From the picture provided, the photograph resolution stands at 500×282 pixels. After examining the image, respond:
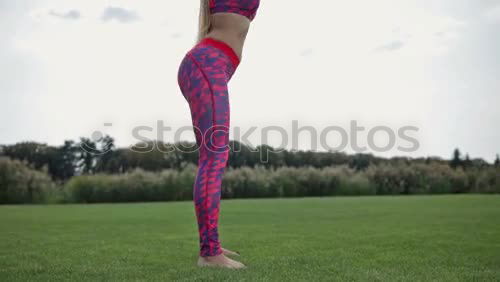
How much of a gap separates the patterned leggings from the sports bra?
213 millimetres

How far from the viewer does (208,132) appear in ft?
10.1

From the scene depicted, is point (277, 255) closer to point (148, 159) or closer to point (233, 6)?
point (233, 6)

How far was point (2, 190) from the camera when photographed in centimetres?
1761

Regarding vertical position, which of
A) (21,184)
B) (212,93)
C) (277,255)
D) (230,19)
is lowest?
(277,255)

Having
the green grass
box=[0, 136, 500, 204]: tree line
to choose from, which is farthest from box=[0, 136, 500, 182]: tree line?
the green grass

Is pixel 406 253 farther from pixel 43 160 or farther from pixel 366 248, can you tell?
pixel 43 160

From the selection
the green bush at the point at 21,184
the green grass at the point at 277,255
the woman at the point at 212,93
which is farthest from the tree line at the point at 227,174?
the woman at the point at 212,93

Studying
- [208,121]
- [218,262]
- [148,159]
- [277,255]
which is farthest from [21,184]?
[218,262]

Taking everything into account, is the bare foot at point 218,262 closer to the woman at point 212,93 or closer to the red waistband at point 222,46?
the woman at point 212,93

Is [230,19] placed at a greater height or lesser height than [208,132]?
greater

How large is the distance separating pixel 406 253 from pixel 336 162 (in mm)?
20140

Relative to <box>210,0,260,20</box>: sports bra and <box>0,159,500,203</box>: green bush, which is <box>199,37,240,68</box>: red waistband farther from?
<box>0,159,500,203</box>: green bush

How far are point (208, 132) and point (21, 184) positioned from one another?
54.9 feet

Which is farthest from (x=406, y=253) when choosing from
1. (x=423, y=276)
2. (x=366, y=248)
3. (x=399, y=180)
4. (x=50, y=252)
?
(x=399, y=180)
